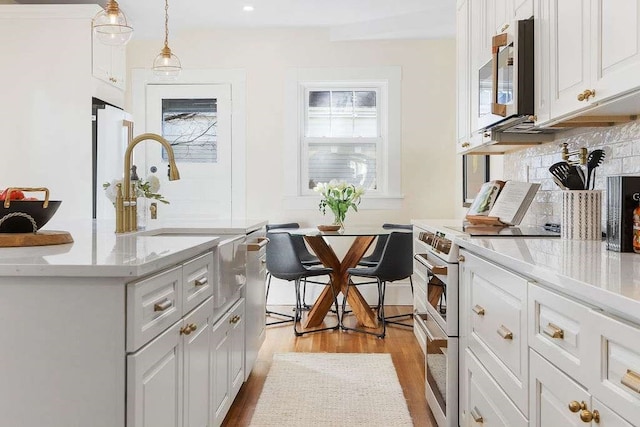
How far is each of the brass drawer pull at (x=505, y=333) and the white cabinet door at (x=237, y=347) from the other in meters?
1.32

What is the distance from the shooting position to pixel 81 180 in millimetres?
4016

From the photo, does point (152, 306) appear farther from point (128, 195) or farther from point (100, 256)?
point (128, 195)

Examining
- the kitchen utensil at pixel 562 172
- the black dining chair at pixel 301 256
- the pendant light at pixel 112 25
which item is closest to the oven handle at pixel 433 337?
the kitchen utensil at pixel 562 172

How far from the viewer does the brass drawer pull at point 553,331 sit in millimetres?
1164

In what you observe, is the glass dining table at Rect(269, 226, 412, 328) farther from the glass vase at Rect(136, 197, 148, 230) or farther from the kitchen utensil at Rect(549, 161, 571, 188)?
the kitchen utensil at Rect(549, 161, 571, 188)

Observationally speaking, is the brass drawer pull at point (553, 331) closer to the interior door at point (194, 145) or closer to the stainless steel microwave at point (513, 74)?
the stainless steel microwave at point (513, 74)

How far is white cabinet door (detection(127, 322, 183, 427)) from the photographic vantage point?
1.29 meters

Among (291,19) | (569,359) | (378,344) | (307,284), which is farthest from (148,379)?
(291,19)

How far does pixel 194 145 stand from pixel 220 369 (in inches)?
137

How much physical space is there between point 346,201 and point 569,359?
3527mm

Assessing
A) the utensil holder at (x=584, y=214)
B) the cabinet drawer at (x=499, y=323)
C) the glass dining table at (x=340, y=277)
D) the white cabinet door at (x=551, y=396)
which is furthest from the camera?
the glass dining table at (x=340, y=277)

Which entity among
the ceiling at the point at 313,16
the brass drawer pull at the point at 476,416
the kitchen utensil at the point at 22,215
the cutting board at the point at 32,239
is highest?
the ceiling at the point at 313,16

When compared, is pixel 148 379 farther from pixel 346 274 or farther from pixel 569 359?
pixel 346 274

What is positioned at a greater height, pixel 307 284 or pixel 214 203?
pixel 214 203
